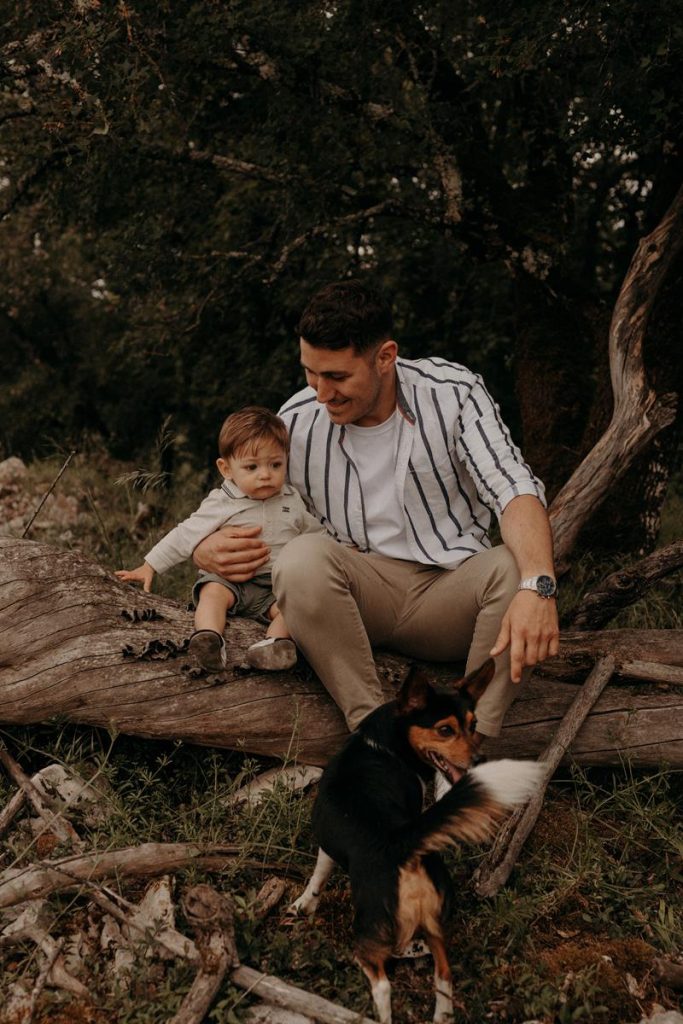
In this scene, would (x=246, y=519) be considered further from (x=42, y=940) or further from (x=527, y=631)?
(x=42, y=940)

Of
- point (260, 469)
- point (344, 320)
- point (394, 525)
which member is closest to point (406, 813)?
point (394, 525)

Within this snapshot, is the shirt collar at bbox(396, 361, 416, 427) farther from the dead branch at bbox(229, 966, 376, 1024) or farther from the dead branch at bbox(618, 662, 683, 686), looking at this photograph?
the dead branch at bbox(229, 966, 376, 1024)

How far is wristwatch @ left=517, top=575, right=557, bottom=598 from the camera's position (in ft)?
10.7

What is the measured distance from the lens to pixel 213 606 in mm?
3793

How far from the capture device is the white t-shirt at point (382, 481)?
3883mm

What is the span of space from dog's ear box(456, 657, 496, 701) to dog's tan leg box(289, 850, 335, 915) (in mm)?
724

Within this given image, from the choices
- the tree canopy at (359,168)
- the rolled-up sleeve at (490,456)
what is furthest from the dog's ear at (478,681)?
the tree canopy at (359,168)

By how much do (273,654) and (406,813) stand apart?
0.90m

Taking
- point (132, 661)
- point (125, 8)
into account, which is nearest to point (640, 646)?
point (132, 661)

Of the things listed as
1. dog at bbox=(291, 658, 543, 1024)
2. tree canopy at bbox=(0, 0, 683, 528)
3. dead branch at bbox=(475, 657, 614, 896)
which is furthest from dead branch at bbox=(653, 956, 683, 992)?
tree canopy at bbox=(0, 0, 683, 528)

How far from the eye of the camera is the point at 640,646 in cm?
426

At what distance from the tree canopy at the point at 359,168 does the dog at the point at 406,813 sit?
3.45 metres

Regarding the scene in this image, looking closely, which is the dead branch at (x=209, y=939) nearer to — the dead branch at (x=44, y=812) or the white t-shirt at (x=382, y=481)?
the dead branch at (x=44, y=812)

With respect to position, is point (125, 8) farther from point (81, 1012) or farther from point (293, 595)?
point (81, 1012)
